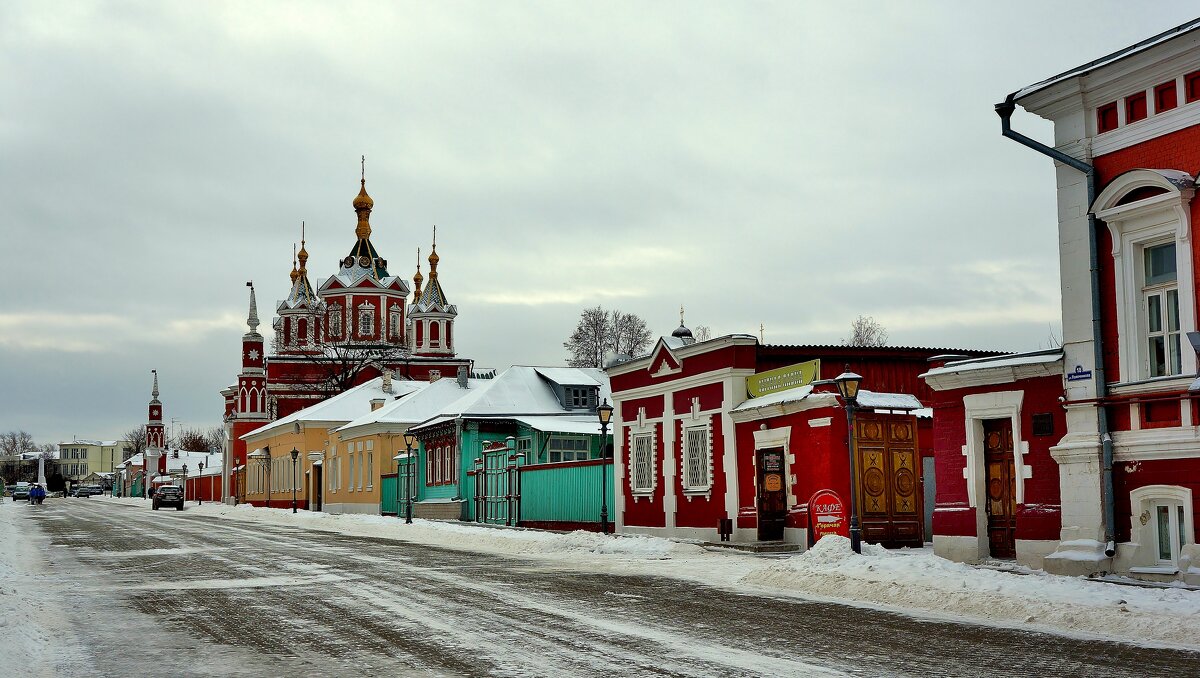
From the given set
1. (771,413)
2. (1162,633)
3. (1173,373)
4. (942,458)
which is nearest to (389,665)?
(1162,633)

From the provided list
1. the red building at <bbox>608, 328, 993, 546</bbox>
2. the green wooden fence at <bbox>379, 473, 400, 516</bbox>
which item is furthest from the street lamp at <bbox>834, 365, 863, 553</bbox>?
the green wooden fence at <bbox>379, 473, 400, 516</bbox>

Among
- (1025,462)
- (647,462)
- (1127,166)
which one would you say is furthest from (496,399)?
(1127,166)

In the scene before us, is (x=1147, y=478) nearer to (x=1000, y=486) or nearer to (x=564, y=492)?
(x=1000, y=486)

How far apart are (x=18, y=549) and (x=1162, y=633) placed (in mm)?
23797

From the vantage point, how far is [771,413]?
24.4 metres

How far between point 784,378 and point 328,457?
37930 millimetres

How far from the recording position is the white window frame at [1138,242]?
1455cm

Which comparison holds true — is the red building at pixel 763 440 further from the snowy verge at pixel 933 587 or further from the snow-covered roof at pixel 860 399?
A: the snowy verge at pixel 933 587

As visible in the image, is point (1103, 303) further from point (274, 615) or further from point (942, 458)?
point (274, 615)

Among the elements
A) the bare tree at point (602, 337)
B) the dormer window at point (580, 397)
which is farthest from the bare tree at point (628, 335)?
the dormer window at point (580, 397)

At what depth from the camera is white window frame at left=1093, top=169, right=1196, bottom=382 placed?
1455cm

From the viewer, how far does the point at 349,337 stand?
3457 inches

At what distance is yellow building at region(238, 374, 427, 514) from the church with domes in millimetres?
12520

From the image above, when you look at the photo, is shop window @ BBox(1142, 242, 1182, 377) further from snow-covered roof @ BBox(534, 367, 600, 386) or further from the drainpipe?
snow-covered roof @ BBox(534, 367, 600, 386)
